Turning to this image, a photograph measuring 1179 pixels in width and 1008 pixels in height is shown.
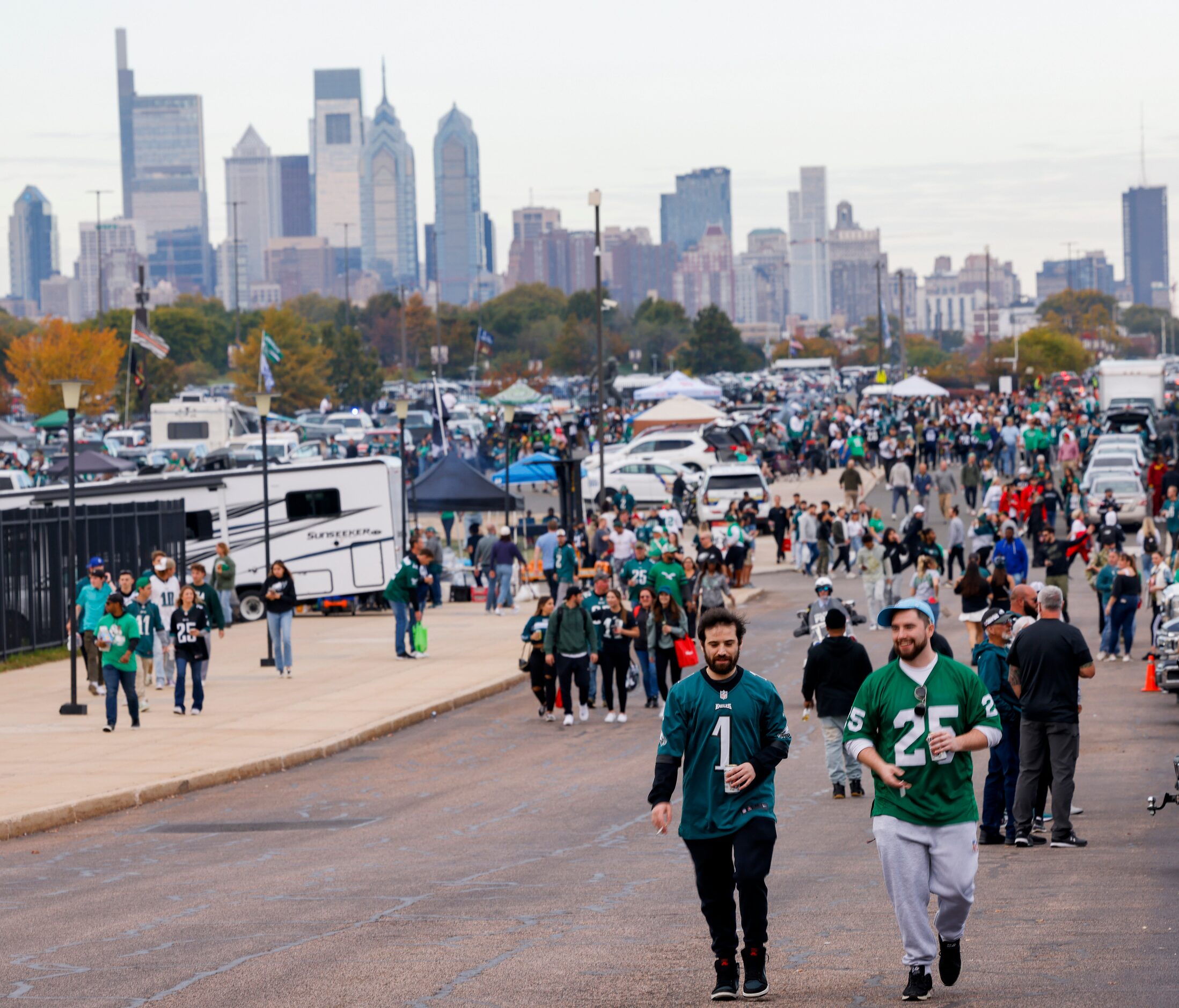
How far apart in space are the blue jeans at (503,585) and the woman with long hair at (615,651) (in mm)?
11178

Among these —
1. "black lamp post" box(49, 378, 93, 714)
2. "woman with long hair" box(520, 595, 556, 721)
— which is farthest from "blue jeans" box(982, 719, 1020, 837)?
"black lamp post" box(49, 378, 93, 714)

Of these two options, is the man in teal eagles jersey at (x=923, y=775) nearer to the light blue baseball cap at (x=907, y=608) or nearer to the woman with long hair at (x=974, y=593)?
the light blue baseball cap at (x=907, y=608)

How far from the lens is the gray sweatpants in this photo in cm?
700

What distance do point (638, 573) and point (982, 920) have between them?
42.5 ft

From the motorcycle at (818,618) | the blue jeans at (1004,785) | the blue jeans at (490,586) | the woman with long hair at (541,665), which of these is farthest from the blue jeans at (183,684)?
the blue jeans at (490,586)

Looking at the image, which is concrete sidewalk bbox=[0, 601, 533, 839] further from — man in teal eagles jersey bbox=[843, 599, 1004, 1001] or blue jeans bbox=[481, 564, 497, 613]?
man in teal eagles jersey bbox=[843, 599, 1004, 1001]

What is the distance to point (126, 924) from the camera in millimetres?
9727

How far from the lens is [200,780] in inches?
622

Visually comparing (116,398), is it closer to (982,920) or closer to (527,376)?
(527,376)

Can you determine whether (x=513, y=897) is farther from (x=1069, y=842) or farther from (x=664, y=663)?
(x=664, y=663)

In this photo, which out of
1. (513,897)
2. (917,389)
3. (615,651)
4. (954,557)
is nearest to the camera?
(513,897)

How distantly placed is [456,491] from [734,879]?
2851 centimetres

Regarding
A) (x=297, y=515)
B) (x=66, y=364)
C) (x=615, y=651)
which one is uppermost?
(x=66, y=364)

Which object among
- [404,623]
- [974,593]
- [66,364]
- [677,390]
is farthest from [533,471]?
[66,364]
